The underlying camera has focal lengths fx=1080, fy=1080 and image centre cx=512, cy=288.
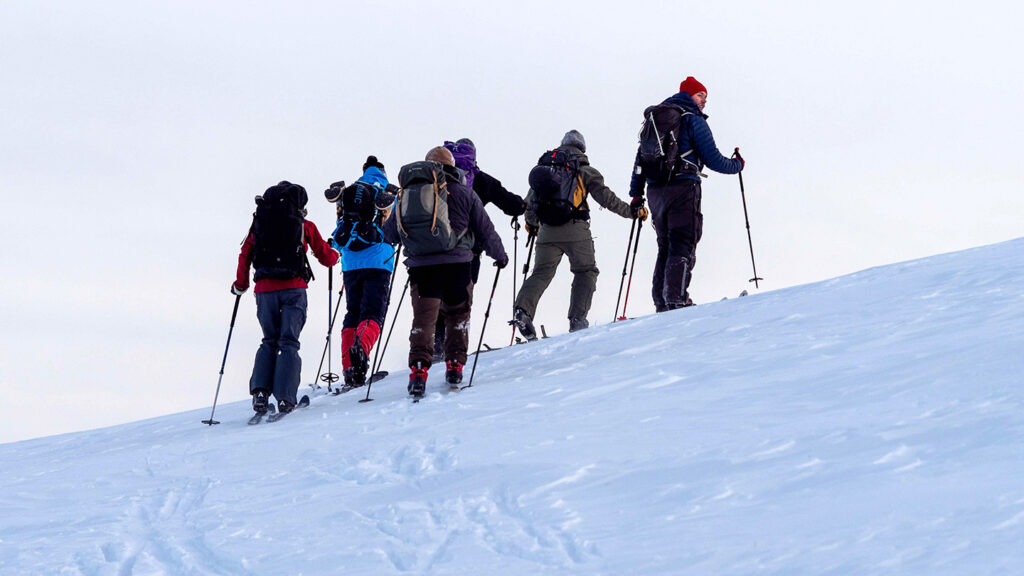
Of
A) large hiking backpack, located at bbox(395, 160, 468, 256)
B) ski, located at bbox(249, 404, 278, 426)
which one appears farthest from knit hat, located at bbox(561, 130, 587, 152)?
ski, located at bbox(249, 404, 278, 426)

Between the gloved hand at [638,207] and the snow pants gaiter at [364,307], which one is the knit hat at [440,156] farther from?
the gloved hand at [638,207]

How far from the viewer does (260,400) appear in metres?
9.19

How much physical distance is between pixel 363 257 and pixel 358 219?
0.36m

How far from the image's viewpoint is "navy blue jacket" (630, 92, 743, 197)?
34.6 feet

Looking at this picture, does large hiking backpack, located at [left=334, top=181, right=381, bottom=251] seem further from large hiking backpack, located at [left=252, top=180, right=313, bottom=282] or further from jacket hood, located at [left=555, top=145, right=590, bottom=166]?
jacket hood, located at [left=555, top=145, right=590, bottom=166]

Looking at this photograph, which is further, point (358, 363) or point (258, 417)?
point (358, 363)

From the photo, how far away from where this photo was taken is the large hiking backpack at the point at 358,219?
10.1 meters

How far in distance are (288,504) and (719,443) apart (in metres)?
2.37

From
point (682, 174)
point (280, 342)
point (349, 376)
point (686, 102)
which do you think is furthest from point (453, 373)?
point (686, 102)

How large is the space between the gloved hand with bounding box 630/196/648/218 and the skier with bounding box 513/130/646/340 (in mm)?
33

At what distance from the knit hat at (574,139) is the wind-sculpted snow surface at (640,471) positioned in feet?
9.60

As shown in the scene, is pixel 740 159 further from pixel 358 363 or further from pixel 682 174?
pixel 358 363

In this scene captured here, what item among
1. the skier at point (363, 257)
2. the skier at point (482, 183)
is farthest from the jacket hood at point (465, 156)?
the skier at point (363, 257)

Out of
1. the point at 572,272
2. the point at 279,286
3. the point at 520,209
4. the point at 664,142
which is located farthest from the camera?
the point at 572,272
